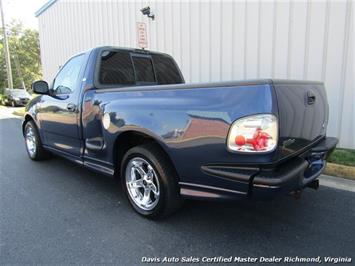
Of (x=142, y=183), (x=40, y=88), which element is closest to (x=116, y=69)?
(x=40, y=88)

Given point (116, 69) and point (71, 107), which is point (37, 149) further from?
point (116, 69)

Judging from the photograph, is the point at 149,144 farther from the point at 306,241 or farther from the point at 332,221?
the point at 332,221

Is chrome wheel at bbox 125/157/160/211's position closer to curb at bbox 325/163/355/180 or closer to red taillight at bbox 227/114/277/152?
red taillight at bbox 227/114/277/152

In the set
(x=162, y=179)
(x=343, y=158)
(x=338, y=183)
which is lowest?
(x=338, y=183)

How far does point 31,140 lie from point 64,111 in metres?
1.86

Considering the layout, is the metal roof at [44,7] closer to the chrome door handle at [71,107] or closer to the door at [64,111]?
the door at [64,111]

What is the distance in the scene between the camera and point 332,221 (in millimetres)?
2959

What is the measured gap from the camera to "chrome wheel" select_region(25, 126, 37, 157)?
520cm

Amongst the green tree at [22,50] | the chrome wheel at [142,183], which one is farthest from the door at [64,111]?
the green tree at [22,50]

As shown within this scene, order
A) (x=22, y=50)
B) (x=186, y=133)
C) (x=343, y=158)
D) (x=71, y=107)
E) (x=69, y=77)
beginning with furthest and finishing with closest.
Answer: (x=22, y=50), (x=343, y=158), (x=69, y=77), (x=71, y=107), (x=186, y=133)

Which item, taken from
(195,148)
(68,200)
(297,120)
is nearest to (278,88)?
(297,120)

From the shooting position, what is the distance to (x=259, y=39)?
6.31 meters

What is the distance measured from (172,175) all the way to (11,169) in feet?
11.4

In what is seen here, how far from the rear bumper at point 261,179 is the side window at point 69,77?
2304mm
